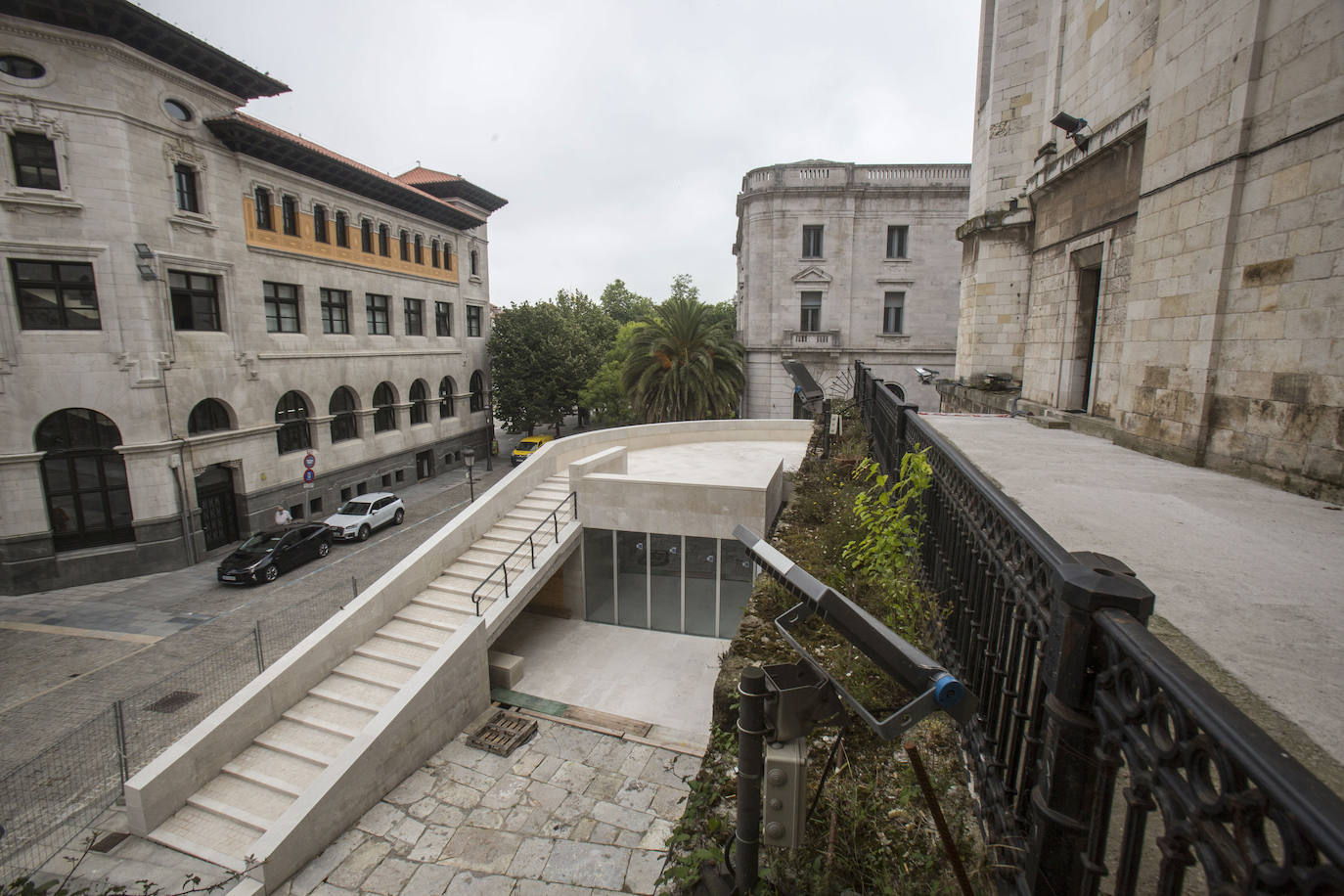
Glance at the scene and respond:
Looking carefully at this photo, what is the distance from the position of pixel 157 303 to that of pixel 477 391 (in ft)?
67.6

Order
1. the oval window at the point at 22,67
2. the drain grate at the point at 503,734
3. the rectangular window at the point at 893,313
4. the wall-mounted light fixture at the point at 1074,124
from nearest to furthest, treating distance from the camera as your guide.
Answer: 1. the wall-mounted light fixture at the point at 1074,124
2. the drain grate at the point at 503,734
3. the oval window at the point at 22,67
4. the rectangular window at the point at 893,313

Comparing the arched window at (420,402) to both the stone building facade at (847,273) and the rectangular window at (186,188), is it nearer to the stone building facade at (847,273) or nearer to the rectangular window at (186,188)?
the rectangular window at (186,188)

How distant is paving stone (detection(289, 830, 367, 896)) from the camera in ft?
28.4

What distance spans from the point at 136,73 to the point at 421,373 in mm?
17012

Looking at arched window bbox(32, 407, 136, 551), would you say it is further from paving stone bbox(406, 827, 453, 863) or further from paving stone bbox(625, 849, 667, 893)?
paving stone bbox(625, 849, 667, 893)

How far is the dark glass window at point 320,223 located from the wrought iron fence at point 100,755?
1989 centimetres

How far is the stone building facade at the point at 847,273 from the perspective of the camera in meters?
34.0

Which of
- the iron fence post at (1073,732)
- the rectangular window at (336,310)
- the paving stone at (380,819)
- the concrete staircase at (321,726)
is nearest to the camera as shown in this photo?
the iron fence post at (1073,732)

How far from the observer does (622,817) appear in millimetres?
9648

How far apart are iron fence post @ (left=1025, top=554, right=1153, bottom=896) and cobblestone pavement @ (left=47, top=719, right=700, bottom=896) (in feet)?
24.7

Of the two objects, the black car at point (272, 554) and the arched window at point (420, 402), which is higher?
the arched window at point (420, 402)

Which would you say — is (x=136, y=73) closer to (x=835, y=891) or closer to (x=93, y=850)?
(x=93, y=850)

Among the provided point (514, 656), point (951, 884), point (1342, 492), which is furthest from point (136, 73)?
point (1342, 492)

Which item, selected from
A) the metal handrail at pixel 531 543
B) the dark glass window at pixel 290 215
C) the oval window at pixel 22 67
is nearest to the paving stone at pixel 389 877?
the metal handrail at pixel 531 543
